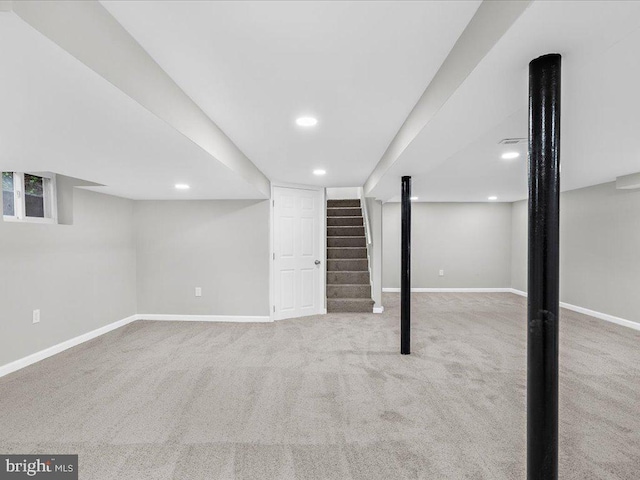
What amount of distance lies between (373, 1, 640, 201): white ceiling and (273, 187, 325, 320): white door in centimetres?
163

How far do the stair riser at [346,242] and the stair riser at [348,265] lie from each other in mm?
462

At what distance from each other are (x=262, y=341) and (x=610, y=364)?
3.77 meters

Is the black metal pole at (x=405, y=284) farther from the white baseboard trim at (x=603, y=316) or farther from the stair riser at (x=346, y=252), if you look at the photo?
the white baseboard trim at (x=603, y=316)

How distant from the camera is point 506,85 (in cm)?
164

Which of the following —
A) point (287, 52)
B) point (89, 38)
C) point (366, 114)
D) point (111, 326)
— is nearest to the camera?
point (89, 38)

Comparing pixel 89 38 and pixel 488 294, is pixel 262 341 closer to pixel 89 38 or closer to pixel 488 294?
pixel 89 38

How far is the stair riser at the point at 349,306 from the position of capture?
616 cm

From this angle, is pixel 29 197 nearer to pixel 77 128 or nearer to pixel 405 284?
pixel 77 128

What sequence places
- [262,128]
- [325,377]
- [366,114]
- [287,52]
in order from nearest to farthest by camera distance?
[287,52] < [366,114] < [262,128] < [325,377]

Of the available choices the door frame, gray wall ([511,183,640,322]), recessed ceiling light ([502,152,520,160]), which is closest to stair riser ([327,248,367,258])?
the door frame

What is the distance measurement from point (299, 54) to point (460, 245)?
788 cm

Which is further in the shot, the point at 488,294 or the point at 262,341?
the point at 488,294

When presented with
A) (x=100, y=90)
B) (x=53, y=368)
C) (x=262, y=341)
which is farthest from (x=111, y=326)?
(x=100, y=90)

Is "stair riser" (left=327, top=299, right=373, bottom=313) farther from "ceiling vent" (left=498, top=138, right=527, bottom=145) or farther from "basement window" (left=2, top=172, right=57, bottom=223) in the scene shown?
"basement window" (left=2, top=172, right=57, bottom=223)
